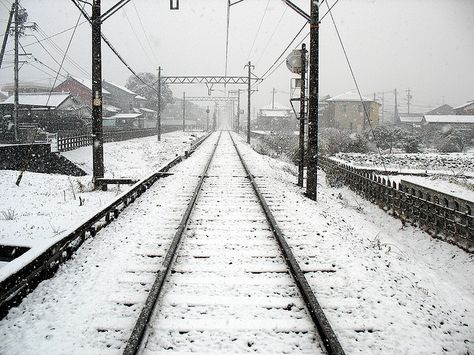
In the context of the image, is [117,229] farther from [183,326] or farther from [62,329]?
[183,326]

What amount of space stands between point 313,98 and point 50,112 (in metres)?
34.5

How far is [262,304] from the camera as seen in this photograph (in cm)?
372

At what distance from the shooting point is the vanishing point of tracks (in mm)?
3080

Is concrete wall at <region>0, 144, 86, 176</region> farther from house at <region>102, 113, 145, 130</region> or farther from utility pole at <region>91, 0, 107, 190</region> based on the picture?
house at <region>102, 113, 145, 130</region>

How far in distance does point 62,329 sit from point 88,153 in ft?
68.7

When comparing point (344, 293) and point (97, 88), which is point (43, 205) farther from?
point (344, 293)

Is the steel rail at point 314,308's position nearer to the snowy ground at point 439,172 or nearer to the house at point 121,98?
the snowy ground at point 439,172

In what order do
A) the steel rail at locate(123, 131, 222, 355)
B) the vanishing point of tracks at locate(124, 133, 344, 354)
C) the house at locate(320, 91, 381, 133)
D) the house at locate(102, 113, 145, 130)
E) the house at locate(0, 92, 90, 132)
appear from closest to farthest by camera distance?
1. the steel rail at locate(123, 131, 222, 355)
2. the vanishing point of tracks at locate(124, 133, 344, 354)
3. the house at locate(0, 92, 90, 132)
4. the house at locate(102, 113, 145, 130)
5. the house at locate(320, 91, 381, 133)

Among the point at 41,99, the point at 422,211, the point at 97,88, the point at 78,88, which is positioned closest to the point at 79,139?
the point at 97,88

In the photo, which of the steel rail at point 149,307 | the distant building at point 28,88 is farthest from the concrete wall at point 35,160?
the distant building at point 28,88

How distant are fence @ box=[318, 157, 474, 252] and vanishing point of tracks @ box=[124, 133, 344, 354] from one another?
4.16 m

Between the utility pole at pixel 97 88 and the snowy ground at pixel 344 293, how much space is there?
426 cm

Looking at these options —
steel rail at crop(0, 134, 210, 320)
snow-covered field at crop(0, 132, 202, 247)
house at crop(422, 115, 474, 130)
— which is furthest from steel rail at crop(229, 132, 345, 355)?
house at crop(422, 115, 474, 130)

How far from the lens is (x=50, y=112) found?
35.3 meters
